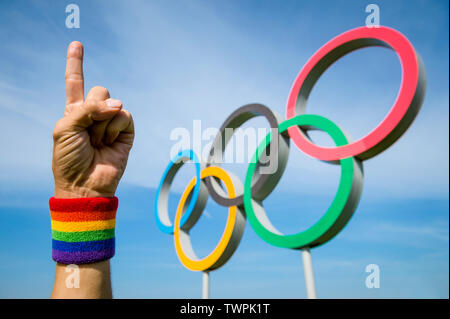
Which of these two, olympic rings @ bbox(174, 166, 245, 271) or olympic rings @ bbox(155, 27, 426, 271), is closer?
olympic rings @ bbox(155, 27, 426, 271)

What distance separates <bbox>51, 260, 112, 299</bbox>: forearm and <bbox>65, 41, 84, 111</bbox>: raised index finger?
40.7 inches

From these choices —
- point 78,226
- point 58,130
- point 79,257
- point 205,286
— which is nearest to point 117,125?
point 58,130

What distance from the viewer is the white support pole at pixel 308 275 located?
3321mm

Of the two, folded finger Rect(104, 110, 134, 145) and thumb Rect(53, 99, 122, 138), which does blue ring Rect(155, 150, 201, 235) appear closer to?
folded finger Rect(104, 110, 134, 145)

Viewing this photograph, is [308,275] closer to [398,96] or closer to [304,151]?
[304,151]

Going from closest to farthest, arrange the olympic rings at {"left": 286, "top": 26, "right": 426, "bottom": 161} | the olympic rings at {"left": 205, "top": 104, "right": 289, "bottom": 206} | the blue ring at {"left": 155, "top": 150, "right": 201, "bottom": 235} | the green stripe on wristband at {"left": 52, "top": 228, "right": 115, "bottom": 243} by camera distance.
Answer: the green stripe on wristband at {"left": 52, "top": 228, "right": 115, "bottom": 243} → the olympic rings at {"left": 286, "top": 26, "right": 426, "bottom": 161} → the olympic rings at {"left": 205, "top": 104, "right": 289, "bottom": 206} → the blue ring at {"left": 155, "top": 150, "right": 201, "bottom": 235}

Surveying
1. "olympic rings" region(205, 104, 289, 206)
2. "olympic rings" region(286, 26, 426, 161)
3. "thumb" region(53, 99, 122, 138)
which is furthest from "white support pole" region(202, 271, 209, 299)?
"thumb" region(53, 99, 122, 138)

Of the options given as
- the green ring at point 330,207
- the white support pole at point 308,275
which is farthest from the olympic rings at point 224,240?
the white support pole at point 308,275

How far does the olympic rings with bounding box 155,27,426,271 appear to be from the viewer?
121 inches

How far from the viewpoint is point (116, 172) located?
7.89ft

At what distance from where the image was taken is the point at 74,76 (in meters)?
2.38

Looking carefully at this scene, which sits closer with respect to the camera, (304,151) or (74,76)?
(74,76)

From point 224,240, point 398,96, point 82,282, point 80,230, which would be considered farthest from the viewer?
point 224,240

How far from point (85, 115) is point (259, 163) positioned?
2332mm
